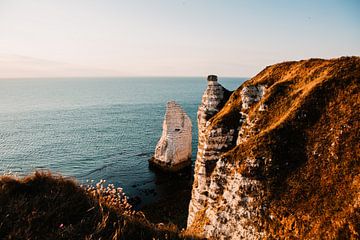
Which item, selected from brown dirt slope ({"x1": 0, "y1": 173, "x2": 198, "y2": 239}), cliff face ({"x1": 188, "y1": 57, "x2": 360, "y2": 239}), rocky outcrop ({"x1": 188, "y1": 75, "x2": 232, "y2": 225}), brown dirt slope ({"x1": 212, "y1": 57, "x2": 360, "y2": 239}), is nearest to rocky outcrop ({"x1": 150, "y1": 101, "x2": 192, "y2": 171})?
rocky outcrop ({"x1": 188, "y1": 75, "x2": 232, "y2": 225})

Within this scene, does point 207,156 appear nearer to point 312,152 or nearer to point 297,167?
point 297,167

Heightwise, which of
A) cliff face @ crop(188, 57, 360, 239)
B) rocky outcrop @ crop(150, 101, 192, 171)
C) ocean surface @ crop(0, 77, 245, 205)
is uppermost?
cliff face @ crop(188, 57, 360, 239)

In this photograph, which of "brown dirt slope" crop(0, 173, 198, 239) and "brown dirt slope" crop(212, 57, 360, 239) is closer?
"brown dirt slope" crop(0, 173, 198, 239)

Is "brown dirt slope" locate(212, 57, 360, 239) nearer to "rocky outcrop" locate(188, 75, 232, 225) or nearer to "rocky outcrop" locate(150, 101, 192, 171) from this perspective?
"rocky outcrop" locate(188, 75, 232, 225)

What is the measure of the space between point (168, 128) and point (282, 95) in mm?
37022

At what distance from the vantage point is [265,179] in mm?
17359

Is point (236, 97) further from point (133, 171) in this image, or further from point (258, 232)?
point (133, 171)

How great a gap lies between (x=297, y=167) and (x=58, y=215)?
47.7 feet

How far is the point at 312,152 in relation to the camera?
17.8 m

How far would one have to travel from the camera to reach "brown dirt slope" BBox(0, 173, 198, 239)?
796 centimetres

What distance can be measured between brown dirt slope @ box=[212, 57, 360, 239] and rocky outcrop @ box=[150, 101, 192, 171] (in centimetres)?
3381

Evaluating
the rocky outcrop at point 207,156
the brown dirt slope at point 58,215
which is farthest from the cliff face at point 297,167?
the brown dirt slope at point 58,215

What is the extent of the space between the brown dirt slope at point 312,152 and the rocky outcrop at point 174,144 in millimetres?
33807

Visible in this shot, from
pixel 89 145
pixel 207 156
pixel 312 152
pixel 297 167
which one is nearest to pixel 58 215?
pixel 297 167
